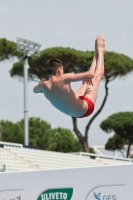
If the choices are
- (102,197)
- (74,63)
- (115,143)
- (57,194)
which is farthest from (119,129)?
(102,197)

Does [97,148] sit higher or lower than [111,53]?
lower

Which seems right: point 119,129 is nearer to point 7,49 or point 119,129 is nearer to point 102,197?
point 7,49

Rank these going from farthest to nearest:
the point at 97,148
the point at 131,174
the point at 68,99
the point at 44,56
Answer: the point at 97,148 < the point at 44,56 < the point at 131,174 < the point at 68,99

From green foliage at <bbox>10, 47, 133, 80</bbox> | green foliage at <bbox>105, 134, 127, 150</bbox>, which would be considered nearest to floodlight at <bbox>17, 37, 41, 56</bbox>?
green foliage at <bbox>10, 47, 133, 80</bbox>

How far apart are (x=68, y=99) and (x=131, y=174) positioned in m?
1.69

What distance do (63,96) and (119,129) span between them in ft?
120

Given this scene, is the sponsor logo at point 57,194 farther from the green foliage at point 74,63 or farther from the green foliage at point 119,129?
the green foliage at point 119,129

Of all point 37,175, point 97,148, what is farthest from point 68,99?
point 97,148

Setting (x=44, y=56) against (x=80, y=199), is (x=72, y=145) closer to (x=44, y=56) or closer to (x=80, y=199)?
(x=44, y=56)

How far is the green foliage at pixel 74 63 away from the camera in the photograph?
32750 millimetres

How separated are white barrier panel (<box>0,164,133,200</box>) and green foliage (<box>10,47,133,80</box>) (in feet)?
79.1

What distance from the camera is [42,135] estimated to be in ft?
129

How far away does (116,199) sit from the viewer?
290 inches

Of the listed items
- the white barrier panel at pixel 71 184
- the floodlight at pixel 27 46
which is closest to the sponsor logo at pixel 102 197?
the white barrier panel at pixel 71 184
